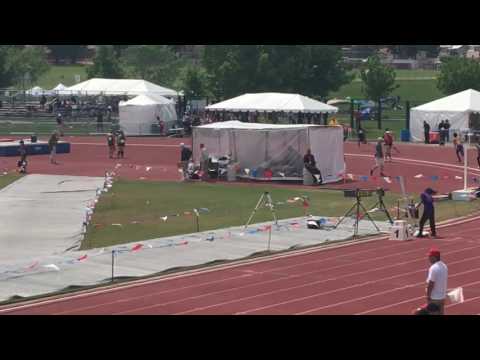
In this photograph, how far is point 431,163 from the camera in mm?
45344

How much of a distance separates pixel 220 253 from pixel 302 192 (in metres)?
13.3

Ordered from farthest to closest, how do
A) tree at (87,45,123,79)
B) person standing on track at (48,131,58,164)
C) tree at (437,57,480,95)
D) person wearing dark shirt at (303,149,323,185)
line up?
tree at (87,45,123,79)
tree at (437,57,480,95)
person standing on track at (48,131,58,164)
person wearing dark shirt at (303,149,323,185)

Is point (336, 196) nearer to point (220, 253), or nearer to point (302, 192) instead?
point (302, 192)

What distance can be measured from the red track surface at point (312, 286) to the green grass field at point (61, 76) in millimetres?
89295

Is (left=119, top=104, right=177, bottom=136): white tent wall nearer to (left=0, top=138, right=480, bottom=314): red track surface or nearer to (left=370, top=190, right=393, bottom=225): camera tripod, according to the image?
(left=370, top=190, right=393, bottom=225): camera tripod

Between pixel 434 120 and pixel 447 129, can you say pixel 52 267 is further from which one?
pixel 434 120

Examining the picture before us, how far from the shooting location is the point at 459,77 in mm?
70312

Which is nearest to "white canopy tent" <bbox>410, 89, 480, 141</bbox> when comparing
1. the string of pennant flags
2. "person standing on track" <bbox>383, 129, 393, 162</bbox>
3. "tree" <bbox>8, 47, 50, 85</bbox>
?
"person standing on track" <bbox>383, 129, 393, 162</bbox>

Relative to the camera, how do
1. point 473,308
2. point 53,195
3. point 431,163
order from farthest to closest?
point 431,163
point 53,195
point 473,308

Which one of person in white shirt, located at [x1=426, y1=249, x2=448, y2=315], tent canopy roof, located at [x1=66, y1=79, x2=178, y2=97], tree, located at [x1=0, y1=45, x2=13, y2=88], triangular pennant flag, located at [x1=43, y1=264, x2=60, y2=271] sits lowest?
triangular pennant flag, located at [x1=43, y1=264, x2=60, y2=271]

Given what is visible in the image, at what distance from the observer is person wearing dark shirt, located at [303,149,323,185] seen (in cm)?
3675

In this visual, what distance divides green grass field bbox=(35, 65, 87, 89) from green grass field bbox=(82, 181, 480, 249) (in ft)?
249

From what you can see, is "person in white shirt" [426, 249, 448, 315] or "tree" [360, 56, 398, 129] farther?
"tree" [360, 56, 398, 129]

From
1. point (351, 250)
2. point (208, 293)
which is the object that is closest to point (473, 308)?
point (208, 293)
